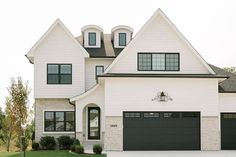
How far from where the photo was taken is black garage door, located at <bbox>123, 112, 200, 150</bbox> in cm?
3002

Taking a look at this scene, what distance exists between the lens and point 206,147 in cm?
3019

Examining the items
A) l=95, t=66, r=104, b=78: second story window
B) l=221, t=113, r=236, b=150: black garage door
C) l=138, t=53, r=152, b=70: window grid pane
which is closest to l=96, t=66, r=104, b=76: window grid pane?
l=95, t=66, r=104, b=78: second story window

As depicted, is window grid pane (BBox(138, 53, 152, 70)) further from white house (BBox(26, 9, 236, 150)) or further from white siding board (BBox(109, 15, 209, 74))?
white siding board (BBox(109, 15, 209, 74))

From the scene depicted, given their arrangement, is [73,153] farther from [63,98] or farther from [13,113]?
[13,113]

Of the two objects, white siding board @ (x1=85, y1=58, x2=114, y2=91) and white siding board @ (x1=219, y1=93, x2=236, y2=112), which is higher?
white siding board @ (x1=85, y1=58, x2=114, y2=91)

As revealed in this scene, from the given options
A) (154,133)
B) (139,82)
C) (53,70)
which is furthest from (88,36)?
(154,133)

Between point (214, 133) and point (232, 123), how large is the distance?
2.06 metres

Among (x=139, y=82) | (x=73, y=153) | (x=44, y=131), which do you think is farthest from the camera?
(x=44, y=131)

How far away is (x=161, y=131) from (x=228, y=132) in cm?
507

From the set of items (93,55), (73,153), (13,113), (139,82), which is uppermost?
(93,55)

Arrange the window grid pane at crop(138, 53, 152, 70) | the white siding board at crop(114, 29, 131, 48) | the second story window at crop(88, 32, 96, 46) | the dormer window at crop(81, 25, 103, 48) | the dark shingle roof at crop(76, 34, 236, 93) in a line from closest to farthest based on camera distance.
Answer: the window grid pane at crop(138, 53, 152, 70) < the dark shingle roof at crop(76, 34, 236, 93) < the dormer window at crop(81, 25, 103, 48) < the second story window at crop(88, 32, 96, 46) < the white siding board at crop(114, 29, 131, 48)

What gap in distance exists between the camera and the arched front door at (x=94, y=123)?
111 ft

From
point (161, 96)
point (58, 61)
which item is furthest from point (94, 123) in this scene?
point (161, 96)

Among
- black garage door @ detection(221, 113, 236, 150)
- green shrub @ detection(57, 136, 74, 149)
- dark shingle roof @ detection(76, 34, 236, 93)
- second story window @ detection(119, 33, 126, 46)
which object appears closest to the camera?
dark shingle roof @ detection(76, 34, 236, 93)
